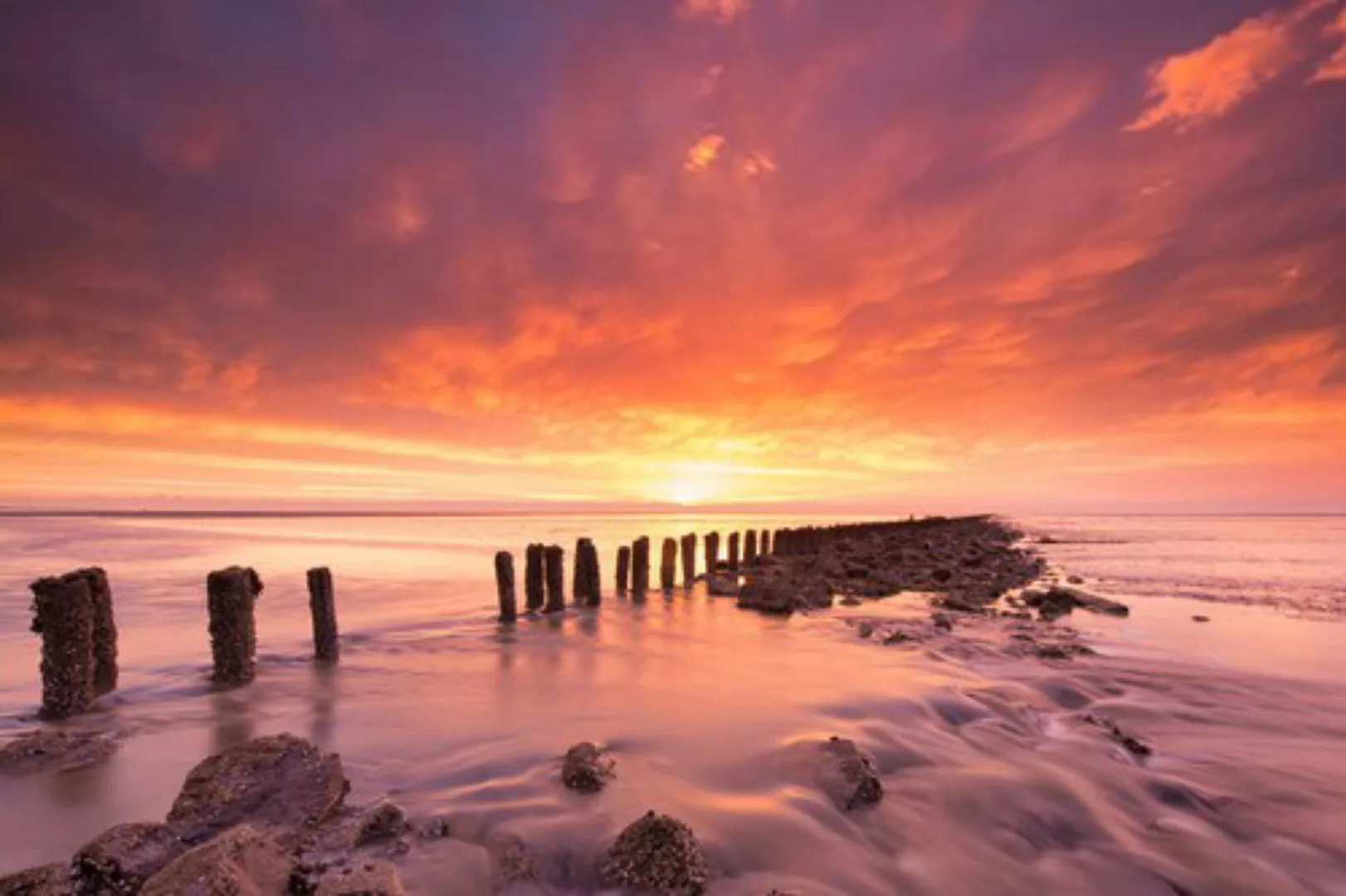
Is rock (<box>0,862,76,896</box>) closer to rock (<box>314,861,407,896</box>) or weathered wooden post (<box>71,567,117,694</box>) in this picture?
rock (<box>314,861,407,896</box>)

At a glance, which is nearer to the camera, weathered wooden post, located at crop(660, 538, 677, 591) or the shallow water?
the shallow water

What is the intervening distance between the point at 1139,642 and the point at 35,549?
4311 cm

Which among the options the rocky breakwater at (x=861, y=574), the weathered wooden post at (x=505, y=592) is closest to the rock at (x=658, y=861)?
the weathered wooden post at (x=505, y=592)

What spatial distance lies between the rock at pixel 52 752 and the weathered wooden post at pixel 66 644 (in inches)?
53.2

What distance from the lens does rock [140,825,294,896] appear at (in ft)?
8.32

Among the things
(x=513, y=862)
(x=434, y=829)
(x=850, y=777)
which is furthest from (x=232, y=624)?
(x=850, y=777)

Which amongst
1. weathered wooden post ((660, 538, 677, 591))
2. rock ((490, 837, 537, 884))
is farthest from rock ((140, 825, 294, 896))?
weathered wooden post ((660, 538, 677, 591))

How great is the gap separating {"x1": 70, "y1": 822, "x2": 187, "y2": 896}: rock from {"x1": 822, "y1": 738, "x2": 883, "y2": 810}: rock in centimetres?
386

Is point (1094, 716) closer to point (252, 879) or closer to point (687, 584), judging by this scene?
point (252, 879)

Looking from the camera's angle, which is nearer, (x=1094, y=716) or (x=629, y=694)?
(x=1094, y=716)

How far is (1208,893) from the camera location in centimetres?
352

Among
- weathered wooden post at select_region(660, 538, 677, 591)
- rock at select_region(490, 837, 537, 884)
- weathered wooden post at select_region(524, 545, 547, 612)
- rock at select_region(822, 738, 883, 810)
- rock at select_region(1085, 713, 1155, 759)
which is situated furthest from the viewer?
weathered wooden post at select_region(660, 538, 677, 591)

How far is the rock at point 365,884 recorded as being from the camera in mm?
2794

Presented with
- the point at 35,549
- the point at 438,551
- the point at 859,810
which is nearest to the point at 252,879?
the point at 859,810
